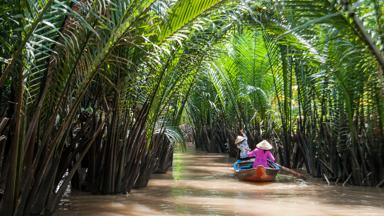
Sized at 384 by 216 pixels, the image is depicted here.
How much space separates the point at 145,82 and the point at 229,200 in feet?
7.61

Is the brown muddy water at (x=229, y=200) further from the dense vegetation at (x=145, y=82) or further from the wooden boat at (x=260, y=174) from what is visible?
the dense vegetation at (x=145, y=82)

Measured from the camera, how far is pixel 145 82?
677 cm

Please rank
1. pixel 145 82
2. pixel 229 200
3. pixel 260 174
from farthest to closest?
pixel 260 174
pixel 229 200
pixel 145 82

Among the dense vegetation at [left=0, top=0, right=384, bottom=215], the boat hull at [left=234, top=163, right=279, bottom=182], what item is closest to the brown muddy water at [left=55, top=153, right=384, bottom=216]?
the boat hull at [left=234, top=163, right=279, bottom=182]

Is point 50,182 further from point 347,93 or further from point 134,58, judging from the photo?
point 347,93

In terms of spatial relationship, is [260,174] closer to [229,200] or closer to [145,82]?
[229,200]

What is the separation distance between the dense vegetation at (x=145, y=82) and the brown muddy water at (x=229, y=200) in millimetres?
392

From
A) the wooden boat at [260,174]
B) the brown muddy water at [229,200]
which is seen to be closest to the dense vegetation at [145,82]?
the brown muddy water at [229,200]

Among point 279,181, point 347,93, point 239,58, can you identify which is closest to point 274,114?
Answer: point 239,58

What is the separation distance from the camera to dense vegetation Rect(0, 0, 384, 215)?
369 cm

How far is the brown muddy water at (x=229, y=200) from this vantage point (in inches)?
243

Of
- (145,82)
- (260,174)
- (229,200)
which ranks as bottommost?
(229,200)

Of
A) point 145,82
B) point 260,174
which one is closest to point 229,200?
point 145,82

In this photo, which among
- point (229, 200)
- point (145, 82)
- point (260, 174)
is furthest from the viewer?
point (260, 174)
